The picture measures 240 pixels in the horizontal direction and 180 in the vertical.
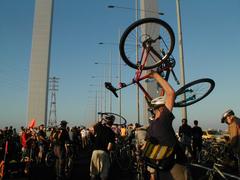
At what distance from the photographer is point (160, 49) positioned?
736cm

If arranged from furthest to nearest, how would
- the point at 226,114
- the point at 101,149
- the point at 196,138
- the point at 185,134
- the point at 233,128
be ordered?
1. the point at 196,138
2. the point at 185,134
3. the point at 101,149
4. the point at 226,114
5. the point at 233,128

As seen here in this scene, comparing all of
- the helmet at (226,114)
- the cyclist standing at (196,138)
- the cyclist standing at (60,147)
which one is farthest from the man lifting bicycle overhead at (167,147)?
the cyclist standing at (196,138)

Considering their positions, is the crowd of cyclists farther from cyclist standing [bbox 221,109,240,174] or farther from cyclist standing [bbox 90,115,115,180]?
cyclist standing [bbox 221,109,240,174]

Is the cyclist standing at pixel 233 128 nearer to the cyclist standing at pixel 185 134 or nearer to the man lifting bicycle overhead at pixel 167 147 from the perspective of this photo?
the man lifting bicycle overhead at pixel 167 147

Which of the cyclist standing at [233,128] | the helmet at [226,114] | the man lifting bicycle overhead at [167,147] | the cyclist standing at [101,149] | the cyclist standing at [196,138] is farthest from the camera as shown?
the cyclist standing at [196,138]

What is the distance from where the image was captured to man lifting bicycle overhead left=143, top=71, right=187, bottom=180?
11.1 ft

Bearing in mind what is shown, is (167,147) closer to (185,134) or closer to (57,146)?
(57,146)

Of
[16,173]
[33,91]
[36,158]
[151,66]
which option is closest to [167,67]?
[151,66]

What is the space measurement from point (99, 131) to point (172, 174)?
358 centimetres

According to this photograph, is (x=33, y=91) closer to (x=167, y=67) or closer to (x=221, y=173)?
(x=167, y=67)

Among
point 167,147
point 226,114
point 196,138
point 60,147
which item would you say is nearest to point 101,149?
point 226,114

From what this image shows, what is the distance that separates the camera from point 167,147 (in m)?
3.39

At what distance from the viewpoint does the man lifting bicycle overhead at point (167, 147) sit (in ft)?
11.1

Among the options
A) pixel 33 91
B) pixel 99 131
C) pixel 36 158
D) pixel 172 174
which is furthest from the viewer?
pixel 33 91
